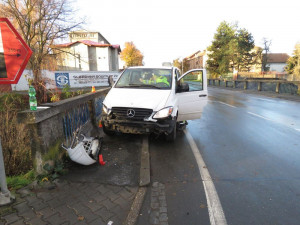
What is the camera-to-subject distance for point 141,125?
14.6 ft

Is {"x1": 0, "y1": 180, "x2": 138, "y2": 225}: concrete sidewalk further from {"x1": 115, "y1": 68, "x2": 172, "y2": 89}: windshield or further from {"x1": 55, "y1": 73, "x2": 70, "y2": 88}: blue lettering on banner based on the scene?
{"x1": 55, "y1": 73, "x2": 70, "y2": 88}: blue lettering on banner

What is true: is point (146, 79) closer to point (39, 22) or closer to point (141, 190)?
point (141, 190)

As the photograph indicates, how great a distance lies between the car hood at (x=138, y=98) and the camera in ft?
14.9

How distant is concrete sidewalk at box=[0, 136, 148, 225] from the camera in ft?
7.88

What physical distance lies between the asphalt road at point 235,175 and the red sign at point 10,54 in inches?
97.3

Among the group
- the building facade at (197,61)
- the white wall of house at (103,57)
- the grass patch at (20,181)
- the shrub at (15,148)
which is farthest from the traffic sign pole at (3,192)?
the building facade at (197,61)

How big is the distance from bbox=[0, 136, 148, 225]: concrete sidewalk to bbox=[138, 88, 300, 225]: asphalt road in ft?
1.15

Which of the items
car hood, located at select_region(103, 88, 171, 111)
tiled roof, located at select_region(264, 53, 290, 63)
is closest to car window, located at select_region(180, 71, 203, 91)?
car hood, located at select_region(103, 88, 171, 111)

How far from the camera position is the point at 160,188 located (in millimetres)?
3195

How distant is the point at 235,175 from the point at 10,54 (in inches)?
158

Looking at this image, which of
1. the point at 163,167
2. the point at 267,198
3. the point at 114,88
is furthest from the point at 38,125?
the point at 267,198

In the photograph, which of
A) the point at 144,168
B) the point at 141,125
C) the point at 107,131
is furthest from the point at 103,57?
the point at 144,168

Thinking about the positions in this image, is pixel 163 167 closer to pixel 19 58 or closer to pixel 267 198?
pixel 267 198

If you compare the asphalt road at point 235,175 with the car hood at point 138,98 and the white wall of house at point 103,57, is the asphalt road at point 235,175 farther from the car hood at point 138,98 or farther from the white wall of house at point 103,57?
the white wall of house at point 103,57
